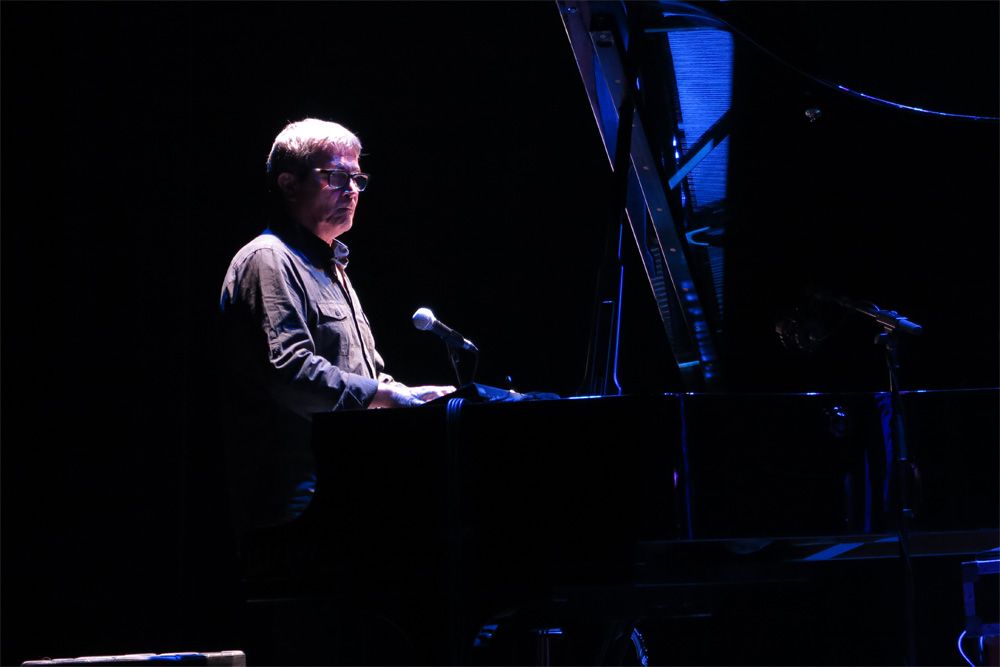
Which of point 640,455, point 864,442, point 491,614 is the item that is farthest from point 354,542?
point 864,442

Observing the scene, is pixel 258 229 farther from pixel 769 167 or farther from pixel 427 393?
pixel 769 167

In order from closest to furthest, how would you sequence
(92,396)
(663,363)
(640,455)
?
(640,455)
(92,396)
(663,363)

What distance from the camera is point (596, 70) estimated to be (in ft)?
7.10

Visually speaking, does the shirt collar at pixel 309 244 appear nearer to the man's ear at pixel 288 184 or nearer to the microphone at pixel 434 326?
the man's ear at pixel 288 184

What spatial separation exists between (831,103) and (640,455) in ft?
3.95

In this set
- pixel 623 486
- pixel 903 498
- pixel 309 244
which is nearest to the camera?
pixel 623 486

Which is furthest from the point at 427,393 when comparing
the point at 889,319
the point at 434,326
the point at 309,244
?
the point at 889,319

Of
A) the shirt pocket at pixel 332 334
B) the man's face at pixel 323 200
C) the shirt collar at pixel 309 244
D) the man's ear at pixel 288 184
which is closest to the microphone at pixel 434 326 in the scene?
the shirt pocket at pixel 332 334

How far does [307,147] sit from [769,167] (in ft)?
4.15

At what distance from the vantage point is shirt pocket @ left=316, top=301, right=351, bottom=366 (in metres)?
2.50

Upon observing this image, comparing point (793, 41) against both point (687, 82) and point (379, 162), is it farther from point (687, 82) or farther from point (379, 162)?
point (379, 162)

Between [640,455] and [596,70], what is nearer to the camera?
[640,455]

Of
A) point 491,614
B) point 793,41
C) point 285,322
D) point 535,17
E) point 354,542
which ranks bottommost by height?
point 491,614

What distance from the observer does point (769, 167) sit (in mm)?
2717
